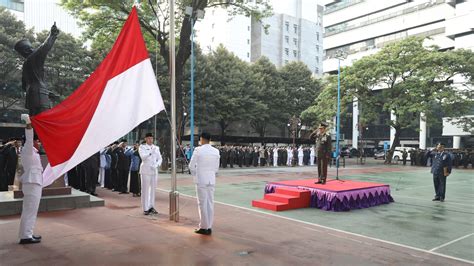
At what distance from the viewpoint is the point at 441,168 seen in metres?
12.3

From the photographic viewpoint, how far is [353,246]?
259 inches

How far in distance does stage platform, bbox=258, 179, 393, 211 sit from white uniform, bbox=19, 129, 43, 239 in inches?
278

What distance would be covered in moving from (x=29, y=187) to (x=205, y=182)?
3.03 meters

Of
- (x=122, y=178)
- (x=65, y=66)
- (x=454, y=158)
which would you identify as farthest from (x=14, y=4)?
(x=454, y=158)

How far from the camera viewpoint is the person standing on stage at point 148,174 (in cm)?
884

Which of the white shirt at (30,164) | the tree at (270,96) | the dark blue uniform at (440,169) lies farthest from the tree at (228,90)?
the white shirt at (30,164)

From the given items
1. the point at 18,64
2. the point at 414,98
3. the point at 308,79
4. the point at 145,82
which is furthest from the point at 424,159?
the point at 18,64

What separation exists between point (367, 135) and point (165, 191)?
51127 millimetres

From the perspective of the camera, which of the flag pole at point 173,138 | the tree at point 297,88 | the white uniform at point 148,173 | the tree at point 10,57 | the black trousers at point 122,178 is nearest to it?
the flag pole at point 173,138

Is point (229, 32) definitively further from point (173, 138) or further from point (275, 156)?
point (173, 138)

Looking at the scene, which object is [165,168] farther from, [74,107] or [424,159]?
[424,159]

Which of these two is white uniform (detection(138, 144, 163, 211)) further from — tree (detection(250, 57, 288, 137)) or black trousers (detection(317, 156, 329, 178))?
tree (detection(250, 57, 288, 137))

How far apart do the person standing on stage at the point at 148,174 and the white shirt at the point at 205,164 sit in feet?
7.21

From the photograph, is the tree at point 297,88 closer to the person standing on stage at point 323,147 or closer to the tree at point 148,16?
the tree at point 148,16
